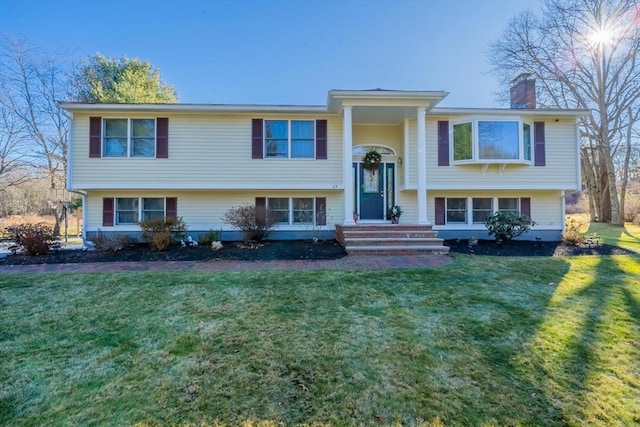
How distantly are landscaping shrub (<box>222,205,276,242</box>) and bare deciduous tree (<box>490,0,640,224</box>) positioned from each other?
56.7ft

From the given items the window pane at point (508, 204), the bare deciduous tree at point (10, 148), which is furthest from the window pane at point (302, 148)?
the bare deciduous tree at point (10, 148)

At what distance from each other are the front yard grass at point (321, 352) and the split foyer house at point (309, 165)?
506 cm

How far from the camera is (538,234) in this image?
422 inches

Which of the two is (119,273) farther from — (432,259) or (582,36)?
(582,36)

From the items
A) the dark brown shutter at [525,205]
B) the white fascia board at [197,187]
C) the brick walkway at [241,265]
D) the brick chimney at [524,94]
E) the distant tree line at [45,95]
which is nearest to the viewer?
the brick walkway at [241,265]

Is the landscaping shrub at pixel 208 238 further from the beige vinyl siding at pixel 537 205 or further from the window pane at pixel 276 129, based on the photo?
the beige vinyl siding at pixel 537 205

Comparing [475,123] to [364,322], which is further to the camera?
[475,123]

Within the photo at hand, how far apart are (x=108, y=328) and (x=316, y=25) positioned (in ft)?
44.4

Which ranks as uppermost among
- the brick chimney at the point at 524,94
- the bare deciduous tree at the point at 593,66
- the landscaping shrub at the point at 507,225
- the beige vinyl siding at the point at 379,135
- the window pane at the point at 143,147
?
the bare deciduous tree at the point at 593,66

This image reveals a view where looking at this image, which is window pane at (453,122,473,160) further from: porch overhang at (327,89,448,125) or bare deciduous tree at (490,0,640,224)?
bare deciduous tree at (490,0,640,224)

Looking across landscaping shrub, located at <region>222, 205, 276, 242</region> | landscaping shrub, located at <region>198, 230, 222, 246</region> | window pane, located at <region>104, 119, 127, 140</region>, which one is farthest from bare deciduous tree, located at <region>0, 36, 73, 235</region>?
landscaping shrub, located at <region>222, 205, 276, 242</region>

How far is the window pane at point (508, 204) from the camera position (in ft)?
35.8

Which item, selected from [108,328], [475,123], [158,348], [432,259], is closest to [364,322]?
[158,348]

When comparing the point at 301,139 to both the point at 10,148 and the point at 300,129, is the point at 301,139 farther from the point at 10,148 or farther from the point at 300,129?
the point at 10,148
